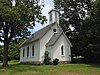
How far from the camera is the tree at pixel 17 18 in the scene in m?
31.4

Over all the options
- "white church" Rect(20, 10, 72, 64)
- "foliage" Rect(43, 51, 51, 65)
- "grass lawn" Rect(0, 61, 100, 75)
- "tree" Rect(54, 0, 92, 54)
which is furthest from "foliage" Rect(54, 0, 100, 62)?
"grass lawn" Rect(0, 61, 100, 75)

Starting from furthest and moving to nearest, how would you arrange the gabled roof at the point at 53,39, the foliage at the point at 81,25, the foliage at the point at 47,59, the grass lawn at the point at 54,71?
the foliage at the point at 81,25 → the gabled roof at the point at 53,39 → the foliage at the point at 47,59 → the grass lawn at the point at 54,71

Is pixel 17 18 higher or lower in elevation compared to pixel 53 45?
higher

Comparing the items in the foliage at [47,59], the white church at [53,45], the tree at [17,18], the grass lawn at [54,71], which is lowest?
the grass lawn at [54,71]

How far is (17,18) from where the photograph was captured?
104 ft

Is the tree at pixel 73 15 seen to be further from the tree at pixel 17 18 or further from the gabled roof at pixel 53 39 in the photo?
the tree at pixel 17 18

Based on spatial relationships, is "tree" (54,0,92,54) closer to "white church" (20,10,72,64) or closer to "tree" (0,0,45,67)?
"white church" (20,10,72,64)

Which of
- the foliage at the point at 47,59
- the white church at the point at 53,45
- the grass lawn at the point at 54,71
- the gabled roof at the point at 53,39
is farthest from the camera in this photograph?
the white church at the point at 53,45

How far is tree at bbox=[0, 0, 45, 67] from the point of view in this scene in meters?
31.4

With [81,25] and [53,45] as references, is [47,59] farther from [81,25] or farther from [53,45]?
[81,25]

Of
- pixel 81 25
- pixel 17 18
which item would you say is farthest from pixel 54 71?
pixel 81 25

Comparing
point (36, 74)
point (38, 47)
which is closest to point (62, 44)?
point (38, 47)

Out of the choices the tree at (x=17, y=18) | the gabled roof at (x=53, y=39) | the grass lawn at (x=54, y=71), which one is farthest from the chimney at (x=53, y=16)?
the grass lawn at (x=54, y=71)

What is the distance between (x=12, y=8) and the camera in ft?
105
